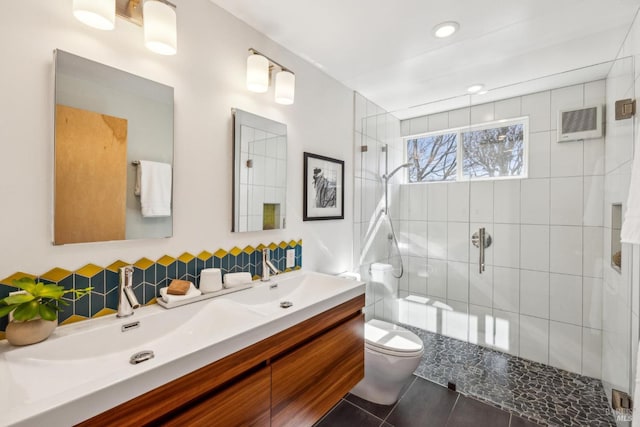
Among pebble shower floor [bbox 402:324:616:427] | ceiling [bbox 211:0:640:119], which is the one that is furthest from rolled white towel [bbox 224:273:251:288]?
pebble shower floor [bbox 402:324:616:427]

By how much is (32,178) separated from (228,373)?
0.93 m

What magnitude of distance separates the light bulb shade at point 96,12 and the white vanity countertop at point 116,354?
1080mm

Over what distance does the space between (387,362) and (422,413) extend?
1.46 feet

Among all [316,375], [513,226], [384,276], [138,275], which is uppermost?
A: [513,226]

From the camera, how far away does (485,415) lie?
6.06 feet

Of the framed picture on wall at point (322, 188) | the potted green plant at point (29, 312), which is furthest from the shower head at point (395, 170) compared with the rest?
the potted green plant at point (29, 312)

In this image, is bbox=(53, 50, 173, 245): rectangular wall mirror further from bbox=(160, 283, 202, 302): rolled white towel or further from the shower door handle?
the shower door handle

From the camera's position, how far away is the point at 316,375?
1.30m

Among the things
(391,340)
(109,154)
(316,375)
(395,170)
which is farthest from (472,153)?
(109,154)

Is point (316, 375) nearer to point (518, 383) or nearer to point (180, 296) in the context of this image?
point (180, 296)

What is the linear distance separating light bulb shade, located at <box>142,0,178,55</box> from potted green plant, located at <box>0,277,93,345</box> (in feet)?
3.18

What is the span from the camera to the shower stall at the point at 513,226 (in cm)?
191

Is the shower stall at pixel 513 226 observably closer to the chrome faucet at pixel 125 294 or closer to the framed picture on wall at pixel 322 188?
the framed picture on wall at pixel 322 188

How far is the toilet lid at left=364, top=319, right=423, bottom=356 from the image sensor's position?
1.80m
